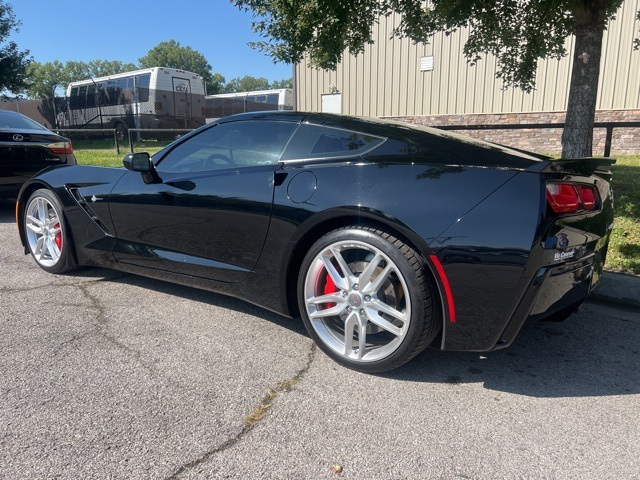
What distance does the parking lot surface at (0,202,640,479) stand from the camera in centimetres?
188

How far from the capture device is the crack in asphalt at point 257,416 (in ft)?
6.05

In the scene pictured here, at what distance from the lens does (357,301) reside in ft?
8.46

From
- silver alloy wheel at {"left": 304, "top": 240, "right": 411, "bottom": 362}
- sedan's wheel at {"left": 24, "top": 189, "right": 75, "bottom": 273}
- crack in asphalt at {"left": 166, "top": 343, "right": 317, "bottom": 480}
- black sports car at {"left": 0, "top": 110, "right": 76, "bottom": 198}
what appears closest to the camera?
crack in asphalt at {"left": 166, "top": 343, "right": 317, "bottom": 480}

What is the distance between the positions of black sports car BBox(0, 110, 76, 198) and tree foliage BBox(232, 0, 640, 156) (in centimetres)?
320

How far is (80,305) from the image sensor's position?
3.46 metres

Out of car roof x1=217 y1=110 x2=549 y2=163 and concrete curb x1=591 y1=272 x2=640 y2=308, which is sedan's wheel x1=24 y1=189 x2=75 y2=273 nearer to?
car roof x1=217 y1=110 x2=549 y2=163

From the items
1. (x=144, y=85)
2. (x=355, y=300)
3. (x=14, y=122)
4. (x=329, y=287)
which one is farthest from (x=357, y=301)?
(x=144, y=85)

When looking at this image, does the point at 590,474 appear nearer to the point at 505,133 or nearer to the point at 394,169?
the point at 394,169

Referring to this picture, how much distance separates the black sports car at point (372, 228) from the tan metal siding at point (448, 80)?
35.9 feet

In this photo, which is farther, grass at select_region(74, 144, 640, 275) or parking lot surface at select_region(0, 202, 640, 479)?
grass at select_region(74, 144, 640, 275)

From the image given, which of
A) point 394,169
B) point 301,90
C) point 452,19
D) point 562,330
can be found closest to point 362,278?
point 394,169

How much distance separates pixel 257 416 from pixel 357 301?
2.52 ft

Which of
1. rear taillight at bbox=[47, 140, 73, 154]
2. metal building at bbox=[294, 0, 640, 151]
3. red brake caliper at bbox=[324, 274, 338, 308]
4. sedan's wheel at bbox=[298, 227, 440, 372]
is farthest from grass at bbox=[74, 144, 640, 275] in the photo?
metal building at bbox=[294, 0, 640, 151]

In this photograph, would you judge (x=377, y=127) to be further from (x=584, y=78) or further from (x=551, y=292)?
(x=584, y=78)
